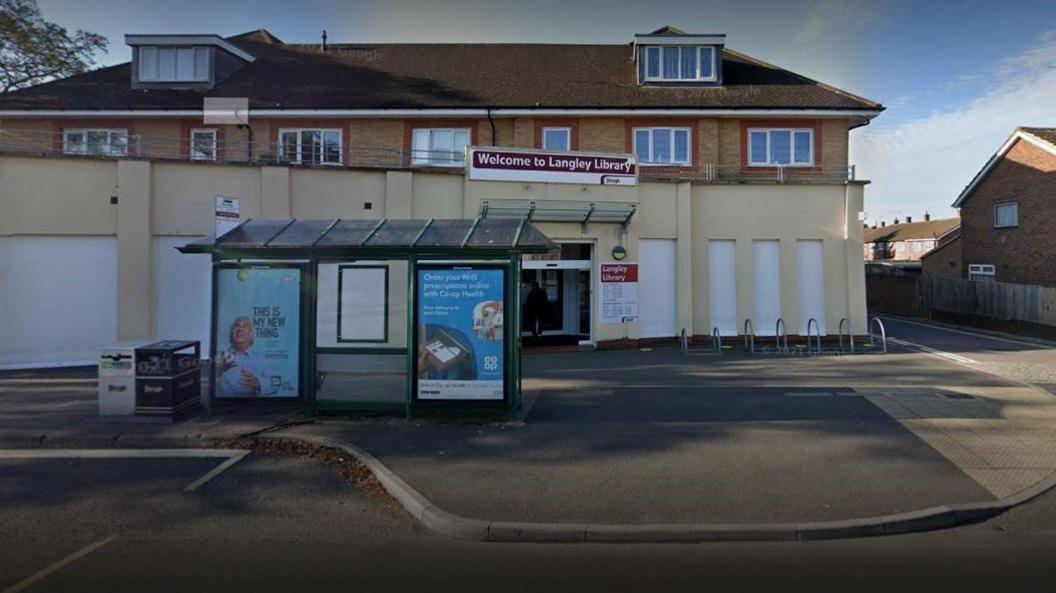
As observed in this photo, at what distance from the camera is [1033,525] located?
4.70m

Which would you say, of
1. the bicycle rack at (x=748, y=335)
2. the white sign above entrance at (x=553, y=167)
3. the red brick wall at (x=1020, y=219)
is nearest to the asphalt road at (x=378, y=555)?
the bicycle rack at (x=748, y=335)

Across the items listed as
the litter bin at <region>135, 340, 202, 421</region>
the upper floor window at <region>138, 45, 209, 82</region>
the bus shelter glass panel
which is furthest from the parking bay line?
the upper floor window at <region>138, 45, 209, 82</region>

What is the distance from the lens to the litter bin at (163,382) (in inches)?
305

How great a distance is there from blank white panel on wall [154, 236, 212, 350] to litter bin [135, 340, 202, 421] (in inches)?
251

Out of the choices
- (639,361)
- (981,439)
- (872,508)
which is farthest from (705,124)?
(872,508)

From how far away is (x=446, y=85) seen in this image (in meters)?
19.8

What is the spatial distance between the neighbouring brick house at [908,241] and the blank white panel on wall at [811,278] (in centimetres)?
3510

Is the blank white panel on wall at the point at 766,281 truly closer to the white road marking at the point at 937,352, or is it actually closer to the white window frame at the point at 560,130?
the white road marking at the point at 937,352

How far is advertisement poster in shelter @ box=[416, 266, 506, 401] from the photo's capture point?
7.82 metres

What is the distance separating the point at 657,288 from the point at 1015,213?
21375 mm

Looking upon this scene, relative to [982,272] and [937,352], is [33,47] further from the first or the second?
[982,272]

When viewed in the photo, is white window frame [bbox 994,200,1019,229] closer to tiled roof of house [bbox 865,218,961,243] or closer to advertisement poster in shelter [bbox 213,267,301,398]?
tiled roof of house [bbox 865,218,961,243]

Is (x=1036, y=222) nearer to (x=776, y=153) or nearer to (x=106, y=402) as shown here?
(x=776, y=153)

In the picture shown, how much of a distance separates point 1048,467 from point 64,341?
1708 cm
